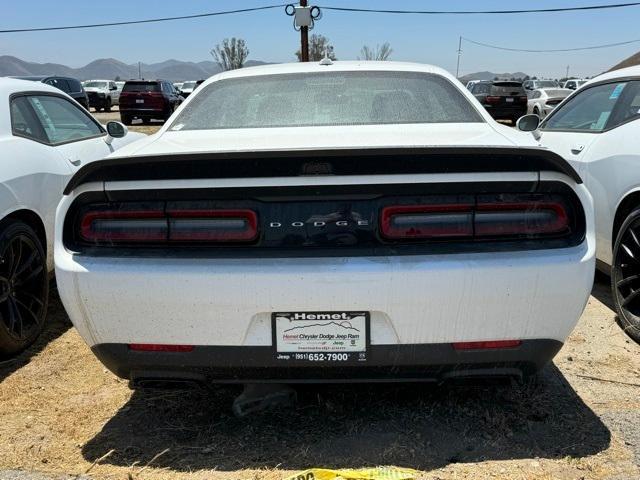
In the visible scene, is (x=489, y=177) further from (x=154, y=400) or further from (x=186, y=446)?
(x=154, y=400)

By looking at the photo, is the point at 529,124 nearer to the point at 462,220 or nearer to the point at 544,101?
the point at 462,220

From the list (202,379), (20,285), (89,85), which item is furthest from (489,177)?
(89,85)

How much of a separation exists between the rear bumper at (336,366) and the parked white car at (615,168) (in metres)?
1.75

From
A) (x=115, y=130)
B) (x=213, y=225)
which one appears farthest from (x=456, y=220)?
(x=115, y=130)

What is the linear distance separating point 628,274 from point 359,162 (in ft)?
8.25

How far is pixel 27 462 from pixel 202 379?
0.88 metres

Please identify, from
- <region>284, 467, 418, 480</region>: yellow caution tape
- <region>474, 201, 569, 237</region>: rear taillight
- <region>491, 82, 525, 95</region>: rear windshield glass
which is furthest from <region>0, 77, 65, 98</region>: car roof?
<region>491, 82, 525, 95</region>: rear windshield glass

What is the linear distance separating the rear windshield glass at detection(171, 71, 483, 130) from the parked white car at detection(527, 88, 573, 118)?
1870cm

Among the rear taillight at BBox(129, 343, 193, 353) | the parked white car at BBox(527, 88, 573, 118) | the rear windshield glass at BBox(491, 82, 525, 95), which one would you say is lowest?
the parked white car at BBox(527, 88, 573, 118)

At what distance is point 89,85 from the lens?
35.8 metres

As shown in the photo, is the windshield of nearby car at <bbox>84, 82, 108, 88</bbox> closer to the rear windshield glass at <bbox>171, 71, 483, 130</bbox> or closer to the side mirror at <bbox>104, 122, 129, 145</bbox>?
the side mirror at <bbox>104, 122, 129, 145</bbox>

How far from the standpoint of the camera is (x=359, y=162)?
7.31ft

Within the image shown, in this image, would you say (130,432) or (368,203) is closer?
(368,203)

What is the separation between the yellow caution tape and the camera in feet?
7.52
